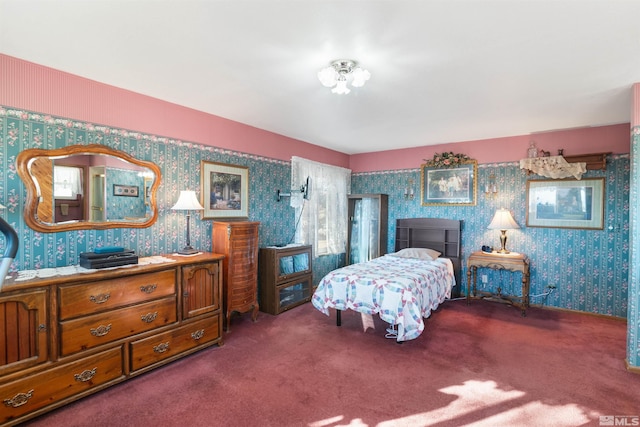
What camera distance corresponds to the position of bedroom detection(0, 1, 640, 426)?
251cm

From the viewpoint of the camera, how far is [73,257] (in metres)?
2.68

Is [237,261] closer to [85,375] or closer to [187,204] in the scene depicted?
[187,204]

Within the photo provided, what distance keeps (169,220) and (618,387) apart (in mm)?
4194

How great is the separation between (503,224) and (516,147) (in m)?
1.17

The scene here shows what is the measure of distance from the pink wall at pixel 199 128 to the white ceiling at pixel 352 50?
0.41 ft

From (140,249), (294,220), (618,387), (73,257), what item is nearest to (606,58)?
(618,387)

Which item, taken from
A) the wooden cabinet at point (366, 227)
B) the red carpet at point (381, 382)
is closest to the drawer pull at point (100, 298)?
the red carpet at point (381, 382)

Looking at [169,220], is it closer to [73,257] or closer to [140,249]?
[140,249]

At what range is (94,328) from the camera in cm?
235

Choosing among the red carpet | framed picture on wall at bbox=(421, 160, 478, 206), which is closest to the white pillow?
framed picture on wall at bbox=(421, 160, 478, 206)

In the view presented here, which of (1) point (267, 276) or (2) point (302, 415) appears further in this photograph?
(1) point (267, 276)

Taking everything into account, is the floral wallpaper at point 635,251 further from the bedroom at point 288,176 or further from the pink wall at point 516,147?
the pink wall at point 516,147

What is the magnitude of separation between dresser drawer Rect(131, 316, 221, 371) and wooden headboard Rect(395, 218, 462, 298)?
347 centimetres

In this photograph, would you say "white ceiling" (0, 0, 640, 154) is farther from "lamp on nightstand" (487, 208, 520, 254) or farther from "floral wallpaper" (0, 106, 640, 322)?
"lamp on nightstand" (487, 208, 520, 254)
